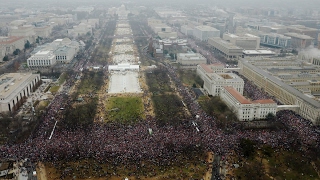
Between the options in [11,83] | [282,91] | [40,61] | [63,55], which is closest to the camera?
[282,91]

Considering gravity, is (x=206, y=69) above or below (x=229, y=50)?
below

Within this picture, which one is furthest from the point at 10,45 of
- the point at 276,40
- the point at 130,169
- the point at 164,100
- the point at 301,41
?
the point at 301,41

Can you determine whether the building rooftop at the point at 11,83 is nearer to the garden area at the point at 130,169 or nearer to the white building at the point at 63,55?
the garden area at the point at 130,169

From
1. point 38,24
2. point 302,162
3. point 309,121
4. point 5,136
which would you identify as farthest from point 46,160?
point 38,24

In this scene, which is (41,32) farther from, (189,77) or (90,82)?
(189,77)

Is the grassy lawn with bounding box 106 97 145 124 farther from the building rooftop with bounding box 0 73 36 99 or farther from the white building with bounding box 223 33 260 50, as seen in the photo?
the white building with bounding box 223 33 260 50

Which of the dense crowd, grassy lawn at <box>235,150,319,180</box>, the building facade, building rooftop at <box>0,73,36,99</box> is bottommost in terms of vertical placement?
grassy lawn at <box>235,150,319,180</box>

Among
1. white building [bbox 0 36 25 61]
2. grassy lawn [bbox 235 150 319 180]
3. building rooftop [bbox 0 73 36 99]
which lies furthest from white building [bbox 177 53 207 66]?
white building [bbox 0 36 25 61]
